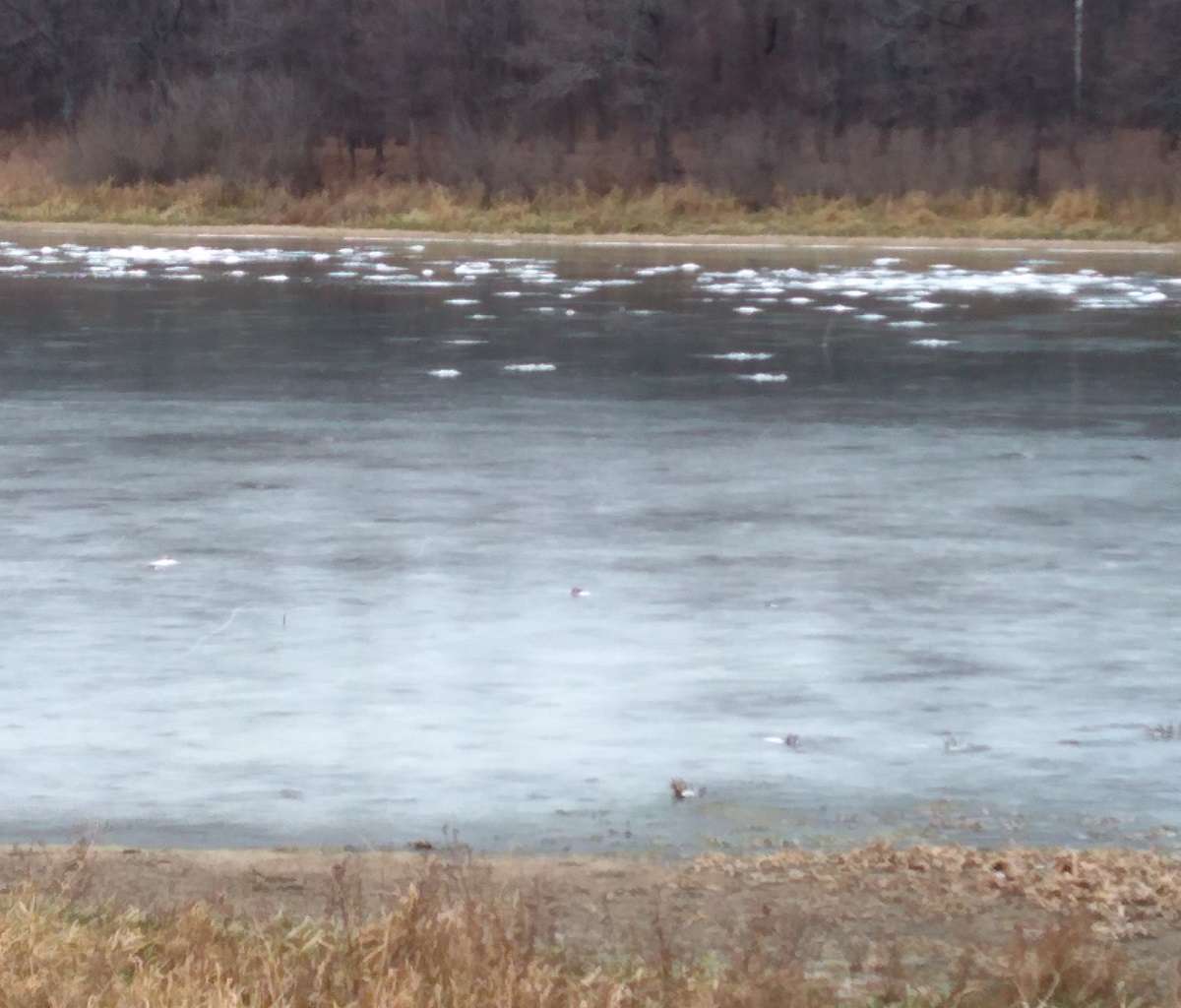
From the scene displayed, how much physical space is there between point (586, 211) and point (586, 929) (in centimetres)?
3718

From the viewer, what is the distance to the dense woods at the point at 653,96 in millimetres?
44531

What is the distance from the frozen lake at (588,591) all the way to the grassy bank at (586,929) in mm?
419

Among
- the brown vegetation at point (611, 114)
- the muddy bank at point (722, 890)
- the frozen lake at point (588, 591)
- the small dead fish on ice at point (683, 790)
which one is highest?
the muddy bank at point (722, 890)

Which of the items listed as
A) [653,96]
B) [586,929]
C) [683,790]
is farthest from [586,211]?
[586,929]

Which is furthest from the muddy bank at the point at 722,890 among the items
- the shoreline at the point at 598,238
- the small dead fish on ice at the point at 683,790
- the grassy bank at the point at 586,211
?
the grassy bank at the point at 586,211

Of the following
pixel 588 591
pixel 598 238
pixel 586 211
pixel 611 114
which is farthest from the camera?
pixel 611 114

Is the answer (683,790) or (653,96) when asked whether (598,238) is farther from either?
(683,790)

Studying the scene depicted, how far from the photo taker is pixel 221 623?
917cm

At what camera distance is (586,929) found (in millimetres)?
5824

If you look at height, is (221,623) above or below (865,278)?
above

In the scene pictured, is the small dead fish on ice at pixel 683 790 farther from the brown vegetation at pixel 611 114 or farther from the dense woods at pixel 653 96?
the dense woods at pixel 653 96

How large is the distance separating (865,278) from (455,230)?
502 inches

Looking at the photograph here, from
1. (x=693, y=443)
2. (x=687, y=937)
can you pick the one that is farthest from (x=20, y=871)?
(x=693, y=443)

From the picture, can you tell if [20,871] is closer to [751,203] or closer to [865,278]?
[865,278]
